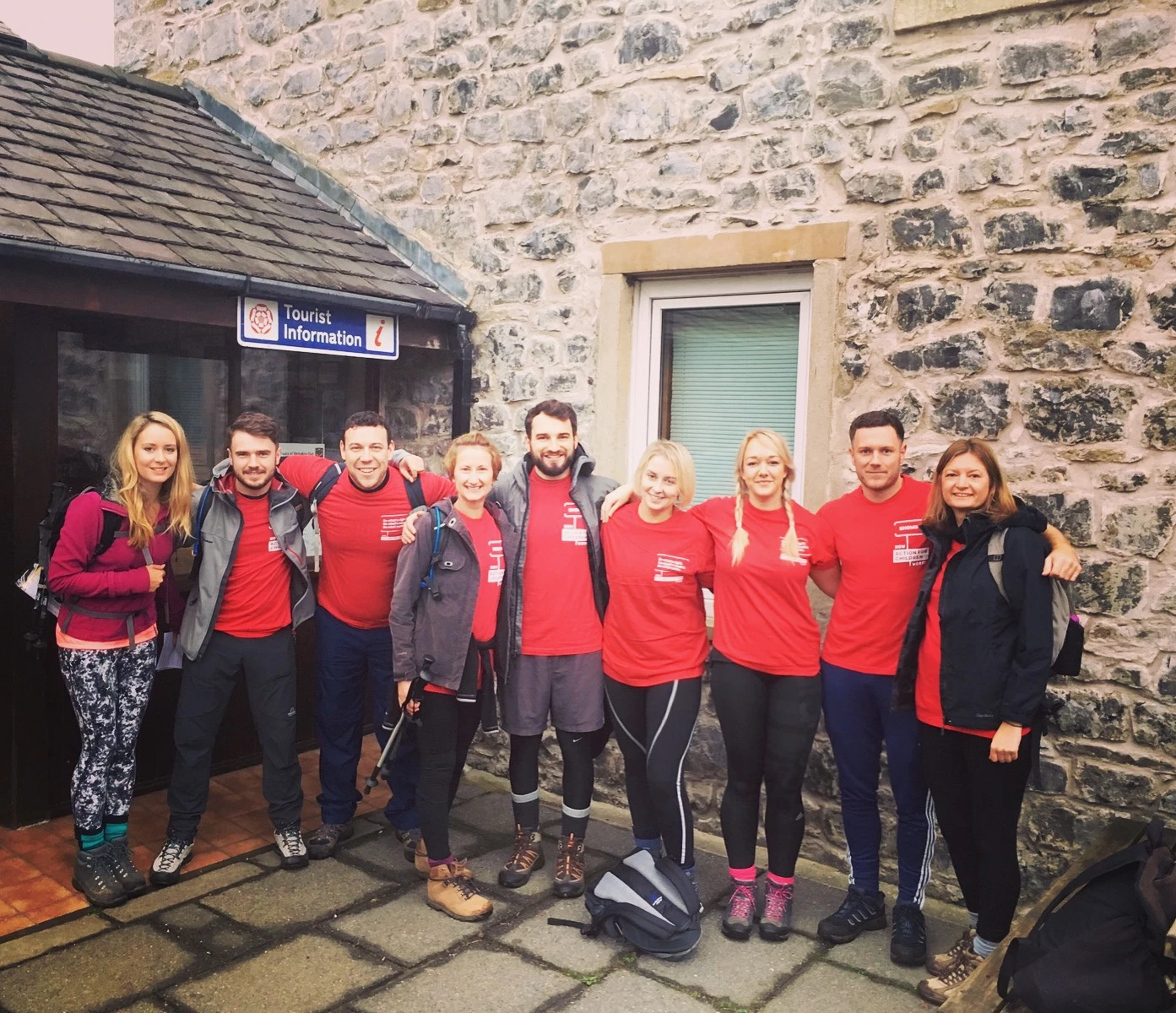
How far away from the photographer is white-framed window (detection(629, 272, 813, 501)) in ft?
15.6

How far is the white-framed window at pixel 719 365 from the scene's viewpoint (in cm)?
476

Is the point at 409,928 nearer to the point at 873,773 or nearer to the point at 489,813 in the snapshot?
the point at 489,813

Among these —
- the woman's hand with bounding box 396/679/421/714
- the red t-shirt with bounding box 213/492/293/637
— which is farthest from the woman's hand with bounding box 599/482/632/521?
the red t-shirt with bounding box 213/492/293/637

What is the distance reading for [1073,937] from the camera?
282cm

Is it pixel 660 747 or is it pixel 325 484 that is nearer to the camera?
pixel 660 747

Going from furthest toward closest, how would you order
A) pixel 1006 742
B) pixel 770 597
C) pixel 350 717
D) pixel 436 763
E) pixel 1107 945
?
pixel 350 717
pixel 436 763
pixel 770 597
pixel 1006 742
pixel 1107 945

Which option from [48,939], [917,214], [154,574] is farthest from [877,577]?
[48,939]

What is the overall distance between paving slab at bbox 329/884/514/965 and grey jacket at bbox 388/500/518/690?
A: 89cm

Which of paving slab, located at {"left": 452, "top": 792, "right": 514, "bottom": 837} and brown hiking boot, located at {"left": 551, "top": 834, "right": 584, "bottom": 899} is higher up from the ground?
brown hiking boot, located at {"left": 551, "top": 834, "right": 584, "bottom": 899}

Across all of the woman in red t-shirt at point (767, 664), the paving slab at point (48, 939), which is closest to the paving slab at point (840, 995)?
the woman in red t-shirt at point (767, 664)

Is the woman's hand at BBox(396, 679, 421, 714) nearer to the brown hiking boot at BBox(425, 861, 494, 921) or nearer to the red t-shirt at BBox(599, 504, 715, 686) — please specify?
the brown hiking boot at BBox(425, 861, 494, 921)

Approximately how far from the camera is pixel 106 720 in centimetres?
397

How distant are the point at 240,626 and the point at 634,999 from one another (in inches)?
83.6

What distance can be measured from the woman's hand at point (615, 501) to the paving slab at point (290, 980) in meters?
1.81
